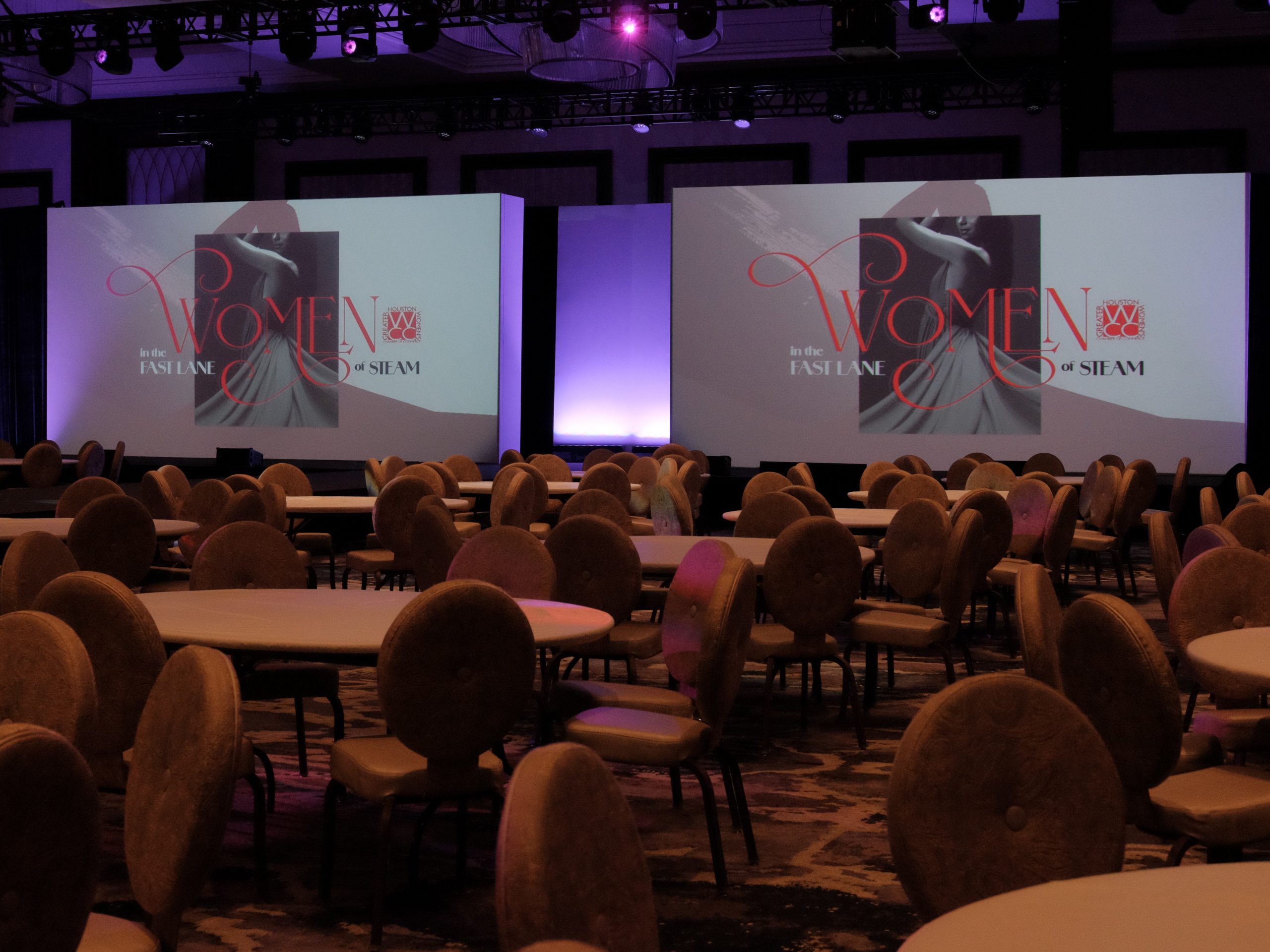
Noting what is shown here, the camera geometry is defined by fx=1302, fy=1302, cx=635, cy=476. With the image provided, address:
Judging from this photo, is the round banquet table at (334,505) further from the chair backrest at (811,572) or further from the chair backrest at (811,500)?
the chair backrest at (811,572)

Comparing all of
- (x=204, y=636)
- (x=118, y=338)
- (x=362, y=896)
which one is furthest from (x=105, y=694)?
(x=118, y=338)

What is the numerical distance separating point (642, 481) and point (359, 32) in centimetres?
638

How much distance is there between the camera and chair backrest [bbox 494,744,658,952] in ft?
4.59

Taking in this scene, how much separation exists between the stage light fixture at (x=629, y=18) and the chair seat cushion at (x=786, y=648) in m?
6.05

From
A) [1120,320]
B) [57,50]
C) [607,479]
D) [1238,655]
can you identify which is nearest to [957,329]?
[1120,320]

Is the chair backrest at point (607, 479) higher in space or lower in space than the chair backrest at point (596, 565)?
higher

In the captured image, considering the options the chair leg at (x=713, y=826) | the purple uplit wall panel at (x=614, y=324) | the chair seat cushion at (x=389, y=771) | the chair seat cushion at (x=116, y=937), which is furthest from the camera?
the purple uplit wall panel at (x=614, y=324)

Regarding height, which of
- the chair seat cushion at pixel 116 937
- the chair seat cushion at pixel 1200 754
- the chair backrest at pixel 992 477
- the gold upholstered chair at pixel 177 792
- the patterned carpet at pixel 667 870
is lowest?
the patterned carpet at pixel 667 870

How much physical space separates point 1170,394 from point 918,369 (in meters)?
2.38

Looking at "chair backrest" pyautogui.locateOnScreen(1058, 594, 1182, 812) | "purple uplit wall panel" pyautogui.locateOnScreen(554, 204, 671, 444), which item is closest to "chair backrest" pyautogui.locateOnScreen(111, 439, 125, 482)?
"purple uplit wall panel" pyautogui.locateOnScreen(554, 204, 671, 444)

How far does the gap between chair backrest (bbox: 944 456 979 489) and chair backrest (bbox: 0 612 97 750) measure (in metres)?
8.02

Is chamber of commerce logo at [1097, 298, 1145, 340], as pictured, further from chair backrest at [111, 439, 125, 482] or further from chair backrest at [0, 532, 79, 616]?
chair backrest at [0, 532, 79, 616]

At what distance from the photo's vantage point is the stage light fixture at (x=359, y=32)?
498 inches

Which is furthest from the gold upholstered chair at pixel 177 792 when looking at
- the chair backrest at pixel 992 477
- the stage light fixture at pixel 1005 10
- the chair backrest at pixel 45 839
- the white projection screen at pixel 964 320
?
the white projection screen at pixel 964 320
